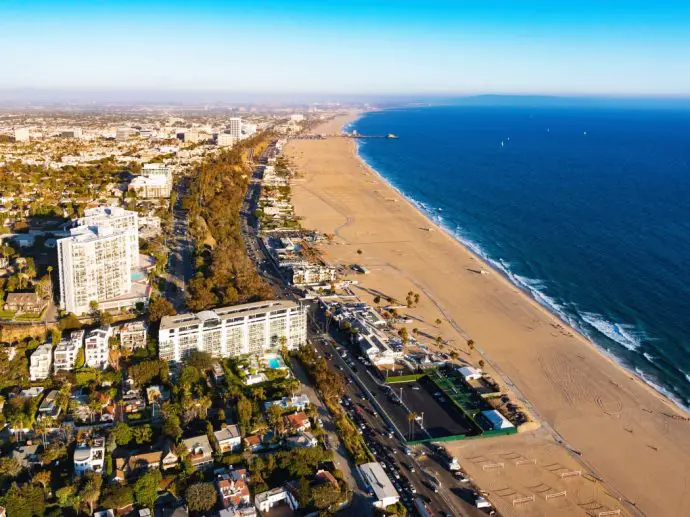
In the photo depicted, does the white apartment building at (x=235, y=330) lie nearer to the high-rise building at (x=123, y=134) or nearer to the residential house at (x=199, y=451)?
the residential house at (x=199, y=451)

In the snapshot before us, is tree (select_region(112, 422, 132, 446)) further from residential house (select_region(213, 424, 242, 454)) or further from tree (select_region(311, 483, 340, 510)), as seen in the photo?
tree (select_region(311, 483, 340, 510))

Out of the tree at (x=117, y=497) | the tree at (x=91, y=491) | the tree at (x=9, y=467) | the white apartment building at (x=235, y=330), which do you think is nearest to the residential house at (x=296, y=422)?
the white apartment building at (x=235, y=330)

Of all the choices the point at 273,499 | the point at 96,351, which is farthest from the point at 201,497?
the point at 96,351

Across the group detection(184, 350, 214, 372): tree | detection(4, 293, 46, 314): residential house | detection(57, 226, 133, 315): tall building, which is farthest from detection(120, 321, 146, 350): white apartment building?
detection(4, 293, 46, 314): residential house

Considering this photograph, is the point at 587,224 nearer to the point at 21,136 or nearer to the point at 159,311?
the point at 159,311

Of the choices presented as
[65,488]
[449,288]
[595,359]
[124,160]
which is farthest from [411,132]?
[65,488]

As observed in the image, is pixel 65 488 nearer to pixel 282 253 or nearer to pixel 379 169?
pixel 282 253
